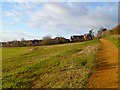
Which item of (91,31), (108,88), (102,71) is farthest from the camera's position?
(91,31)

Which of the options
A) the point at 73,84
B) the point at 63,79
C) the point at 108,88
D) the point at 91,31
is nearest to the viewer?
the point at 108,88

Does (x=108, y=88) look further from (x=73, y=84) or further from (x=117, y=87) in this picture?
(x=73, y=84)

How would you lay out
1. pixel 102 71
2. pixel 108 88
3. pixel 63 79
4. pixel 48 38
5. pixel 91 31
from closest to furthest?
pixel 108 88 → pixel 63 79 → pixel 102 71 → pixel 48 38 → pixel 91 31

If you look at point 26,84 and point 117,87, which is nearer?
point 117,87

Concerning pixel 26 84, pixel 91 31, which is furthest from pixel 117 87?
pixel 91 31

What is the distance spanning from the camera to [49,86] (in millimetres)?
12234

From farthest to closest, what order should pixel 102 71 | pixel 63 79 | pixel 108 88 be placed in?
pixel 102 71 → pixel 63 79 → pixel 108 88

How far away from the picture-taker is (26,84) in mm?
13672

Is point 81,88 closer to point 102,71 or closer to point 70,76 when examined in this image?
point 70,76

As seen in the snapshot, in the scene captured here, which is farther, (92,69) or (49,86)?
(92,69)

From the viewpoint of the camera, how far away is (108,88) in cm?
1066

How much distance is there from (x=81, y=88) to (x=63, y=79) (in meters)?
2.33

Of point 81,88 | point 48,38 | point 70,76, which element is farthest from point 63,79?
point 48,38

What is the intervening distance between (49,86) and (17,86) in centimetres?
222
